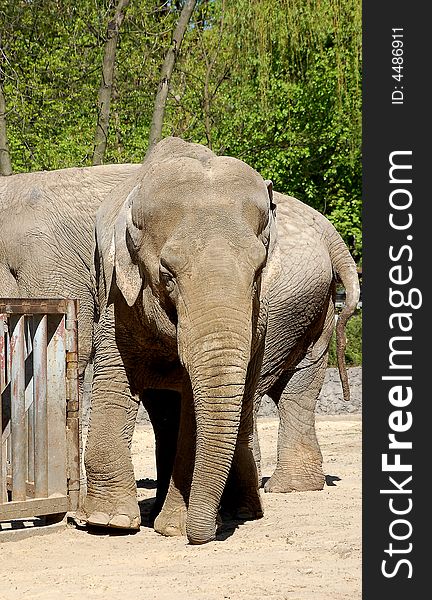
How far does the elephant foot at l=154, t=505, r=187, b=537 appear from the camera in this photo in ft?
24.9

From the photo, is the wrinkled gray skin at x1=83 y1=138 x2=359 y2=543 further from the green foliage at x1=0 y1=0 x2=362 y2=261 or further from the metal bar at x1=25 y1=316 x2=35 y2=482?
the green foliage at x1=0 y1=0 x2=362 y2=261

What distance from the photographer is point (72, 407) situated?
7.88 m

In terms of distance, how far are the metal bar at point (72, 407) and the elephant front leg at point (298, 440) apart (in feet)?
7.85

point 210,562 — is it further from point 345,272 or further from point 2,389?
point 345,272

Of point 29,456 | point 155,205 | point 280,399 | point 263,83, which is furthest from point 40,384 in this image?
point 263,83

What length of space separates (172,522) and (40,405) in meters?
1.06

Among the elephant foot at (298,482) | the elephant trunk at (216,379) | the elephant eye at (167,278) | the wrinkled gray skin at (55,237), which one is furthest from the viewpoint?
the wrinkled gray skin at (55,237)

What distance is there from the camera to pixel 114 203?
845cm

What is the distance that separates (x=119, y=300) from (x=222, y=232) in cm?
107

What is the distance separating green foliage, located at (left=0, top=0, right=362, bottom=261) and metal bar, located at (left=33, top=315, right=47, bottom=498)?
36.5 feet

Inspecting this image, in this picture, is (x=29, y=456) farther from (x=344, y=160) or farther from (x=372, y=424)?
(x=344, y=160)

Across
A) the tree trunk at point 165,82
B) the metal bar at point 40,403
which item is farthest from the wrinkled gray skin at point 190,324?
the tree trunk at point 165,82

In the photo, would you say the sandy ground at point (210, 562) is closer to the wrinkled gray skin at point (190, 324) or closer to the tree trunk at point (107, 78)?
the wrinkled gray skin at point (190, 324)

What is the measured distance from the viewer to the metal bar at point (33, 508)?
7473 millimetres
